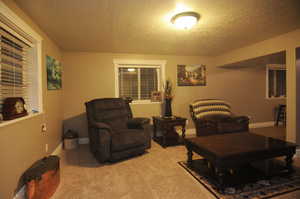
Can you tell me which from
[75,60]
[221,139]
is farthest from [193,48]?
[75,60]

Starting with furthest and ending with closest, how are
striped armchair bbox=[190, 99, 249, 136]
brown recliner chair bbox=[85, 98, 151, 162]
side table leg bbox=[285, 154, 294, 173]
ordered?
1. striped armchair bbox=[190, 99, 249, 136]
2. brown recliner chair bbox=[85, 98, 151, 162]
3. side table leg bbox=[285, 154, 294, 173]

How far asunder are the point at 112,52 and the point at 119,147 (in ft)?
8.02

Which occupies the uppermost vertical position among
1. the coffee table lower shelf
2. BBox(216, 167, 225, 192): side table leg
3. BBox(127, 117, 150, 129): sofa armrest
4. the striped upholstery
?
the striped upholstery

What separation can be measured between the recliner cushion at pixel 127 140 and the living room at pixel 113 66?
2.41 ft

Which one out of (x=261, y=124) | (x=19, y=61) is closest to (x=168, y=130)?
(x=19, y=61)

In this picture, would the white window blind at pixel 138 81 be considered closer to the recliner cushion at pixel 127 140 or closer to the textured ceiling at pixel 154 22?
the textured ceiling at pixel 154 22

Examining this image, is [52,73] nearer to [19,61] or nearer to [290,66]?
[19,61]

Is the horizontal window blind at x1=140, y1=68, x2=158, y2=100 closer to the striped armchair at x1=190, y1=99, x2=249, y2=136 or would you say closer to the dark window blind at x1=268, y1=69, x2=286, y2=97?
the striped armchair at x1=190, y1=99, x2=249, y2=136

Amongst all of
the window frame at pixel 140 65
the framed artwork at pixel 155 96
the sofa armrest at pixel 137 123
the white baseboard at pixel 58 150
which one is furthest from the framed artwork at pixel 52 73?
the framed artwork at pixel 155 96

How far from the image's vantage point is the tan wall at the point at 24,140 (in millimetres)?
1562

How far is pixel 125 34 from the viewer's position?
2844mm

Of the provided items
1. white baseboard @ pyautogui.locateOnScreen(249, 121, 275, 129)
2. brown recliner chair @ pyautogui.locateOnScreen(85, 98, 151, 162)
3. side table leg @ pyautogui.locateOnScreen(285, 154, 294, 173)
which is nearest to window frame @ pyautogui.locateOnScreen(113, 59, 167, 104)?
brown recliner chair @ pyautogui.locateOnScreen(85, 98, 151, 162)

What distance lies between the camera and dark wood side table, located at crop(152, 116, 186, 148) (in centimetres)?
356

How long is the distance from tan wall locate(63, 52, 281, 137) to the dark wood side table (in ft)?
2.12
